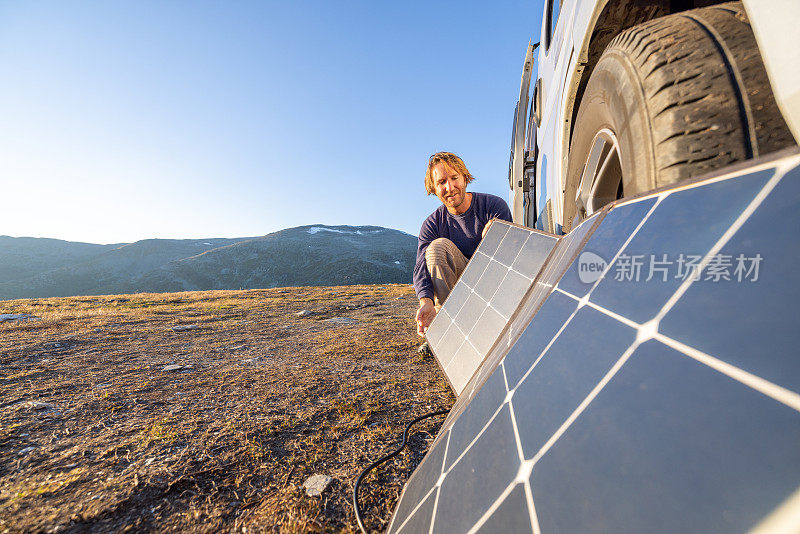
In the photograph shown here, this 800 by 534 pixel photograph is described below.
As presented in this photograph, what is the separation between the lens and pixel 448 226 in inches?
166

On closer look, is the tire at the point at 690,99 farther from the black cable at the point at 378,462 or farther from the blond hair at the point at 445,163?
the blond hair at the point at 445,163

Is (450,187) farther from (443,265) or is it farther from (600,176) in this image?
(600,176)

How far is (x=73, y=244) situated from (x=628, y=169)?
16184cm

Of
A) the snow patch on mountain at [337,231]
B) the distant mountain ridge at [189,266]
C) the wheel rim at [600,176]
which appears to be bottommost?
the distant mountain ridge at [189,266]

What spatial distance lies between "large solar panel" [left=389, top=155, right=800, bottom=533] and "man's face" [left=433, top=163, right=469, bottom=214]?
3.11 metres

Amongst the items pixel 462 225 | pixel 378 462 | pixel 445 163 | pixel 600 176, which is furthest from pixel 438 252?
pixel 378 462

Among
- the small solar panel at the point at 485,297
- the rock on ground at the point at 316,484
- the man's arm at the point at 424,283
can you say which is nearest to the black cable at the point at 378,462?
the rock on ground at the point at 316,484

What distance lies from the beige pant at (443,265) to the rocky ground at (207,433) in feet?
2.68

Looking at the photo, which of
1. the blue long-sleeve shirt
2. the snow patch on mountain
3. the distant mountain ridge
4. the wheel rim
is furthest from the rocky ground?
the snow patch on mountain

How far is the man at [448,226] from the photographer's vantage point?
373 centimetres

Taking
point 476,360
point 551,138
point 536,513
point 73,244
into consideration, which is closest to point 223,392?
point 476,360

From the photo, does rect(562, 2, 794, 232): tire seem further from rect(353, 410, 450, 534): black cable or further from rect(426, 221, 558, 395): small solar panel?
rect(353, 410, 450, 534): black cable

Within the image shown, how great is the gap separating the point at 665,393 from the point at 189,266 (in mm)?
105820

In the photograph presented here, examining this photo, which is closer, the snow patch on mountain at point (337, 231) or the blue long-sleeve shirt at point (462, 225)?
the blue long-sleeve shirt at point (462, 225)
